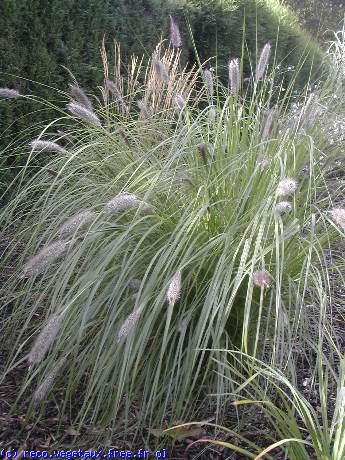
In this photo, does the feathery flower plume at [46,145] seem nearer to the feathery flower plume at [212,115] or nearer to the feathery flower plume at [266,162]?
the feathery flower plume at [212,115]

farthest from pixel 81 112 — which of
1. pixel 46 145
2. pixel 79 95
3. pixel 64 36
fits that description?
pixel 64 36

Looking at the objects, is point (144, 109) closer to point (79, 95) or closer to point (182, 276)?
point (79, 95)

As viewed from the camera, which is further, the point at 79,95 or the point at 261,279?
the point at 79,95

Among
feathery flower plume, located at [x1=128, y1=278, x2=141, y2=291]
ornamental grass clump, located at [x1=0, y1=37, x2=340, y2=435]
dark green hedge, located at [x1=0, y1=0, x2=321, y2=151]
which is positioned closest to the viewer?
ornamental grass clump, located at [x1=0, y1=37, x2=340, y2=435]

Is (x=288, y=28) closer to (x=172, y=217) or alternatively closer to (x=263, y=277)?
(x=172, y=217)

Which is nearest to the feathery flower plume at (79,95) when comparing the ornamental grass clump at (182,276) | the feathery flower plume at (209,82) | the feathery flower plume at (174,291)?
the ornamental grass clump at (182,276)

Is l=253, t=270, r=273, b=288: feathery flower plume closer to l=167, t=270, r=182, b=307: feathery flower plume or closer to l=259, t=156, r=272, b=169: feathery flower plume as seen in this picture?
l=167, t=270, r=182, b=307: feathery flower plume

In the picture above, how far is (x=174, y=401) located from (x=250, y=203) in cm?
86

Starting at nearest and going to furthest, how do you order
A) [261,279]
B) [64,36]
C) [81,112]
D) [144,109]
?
[261,279]
[81,112]
[144,109]
[64,36]

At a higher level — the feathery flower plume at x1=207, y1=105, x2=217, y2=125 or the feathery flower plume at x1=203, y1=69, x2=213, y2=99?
the feathery flower plume at x1=203, y1=69, x2=213, y2=99

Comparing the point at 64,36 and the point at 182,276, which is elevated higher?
the point at 64,36

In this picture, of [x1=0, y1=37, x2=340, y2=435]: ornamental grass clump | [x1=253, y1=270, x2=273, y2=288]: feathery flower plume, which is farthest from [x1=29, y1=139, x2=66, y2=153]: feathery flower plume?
[x1=253, y1=270, x2=273, y2=288]: feathery flower plume

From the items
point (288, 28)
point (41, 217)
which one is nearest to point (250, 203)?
point (41, 217)

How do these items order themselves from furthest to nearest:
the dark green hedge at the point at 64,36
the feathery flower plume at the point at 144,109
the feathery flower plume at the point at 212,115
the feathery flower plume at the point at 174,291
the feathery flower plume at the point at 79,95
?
the dark green hedge at the point at 64,36 → the feathery flower plume at the point at 144,109 → the feathery flower plume at the point at 212,115 → the feathery flower plume at the point at 79,95 → the feathery flower plume at the point at 174,291
